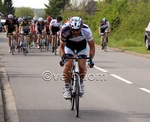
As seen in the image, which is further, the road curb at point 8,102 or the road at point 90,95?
the road at point 90,95

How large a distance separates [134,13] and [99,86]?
27.4 m

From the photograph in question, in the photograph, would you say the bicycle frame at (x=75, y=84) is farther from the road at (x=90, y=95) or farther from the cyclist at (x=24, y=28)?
the cyclist at (x=24, y=28)

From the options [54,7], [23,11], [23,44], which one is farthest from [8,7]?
[23,44]

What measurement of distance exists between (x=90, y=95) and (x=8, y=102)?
6.54 feet

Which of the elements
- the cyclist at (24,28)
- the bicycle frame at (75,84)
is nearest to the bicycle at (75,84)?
the bicycle frame at (75,84)

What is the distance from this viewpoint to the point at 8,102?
9.23m

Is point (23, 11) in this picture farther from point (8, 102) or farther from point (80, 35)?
point (80, 35)

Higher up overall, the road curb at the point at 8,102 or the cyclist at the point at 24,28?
the cyclist at the point at 24,28

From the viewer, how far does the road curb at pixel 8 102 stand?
7893 mm

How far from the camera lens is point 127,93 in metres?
10.5

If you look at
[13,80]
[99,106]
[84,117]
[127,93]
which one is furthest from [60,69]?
[84,117]

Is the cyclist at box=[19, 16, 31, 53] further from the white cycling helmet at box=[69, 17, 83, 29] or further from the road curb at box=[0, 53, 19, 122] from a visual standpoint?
the white cycling helmet at box=[69, 17, 83, 29]

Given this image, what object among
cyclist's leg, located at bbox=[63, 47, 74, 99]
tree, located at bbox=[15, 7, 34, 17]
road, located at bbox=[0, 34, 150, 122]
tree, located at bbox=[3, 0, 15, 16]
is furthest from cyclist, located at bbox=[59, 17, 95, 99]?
tree, located at bbox=[15, 7, 34, 17]

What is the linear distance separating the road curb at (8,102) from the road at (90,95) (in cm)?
10
